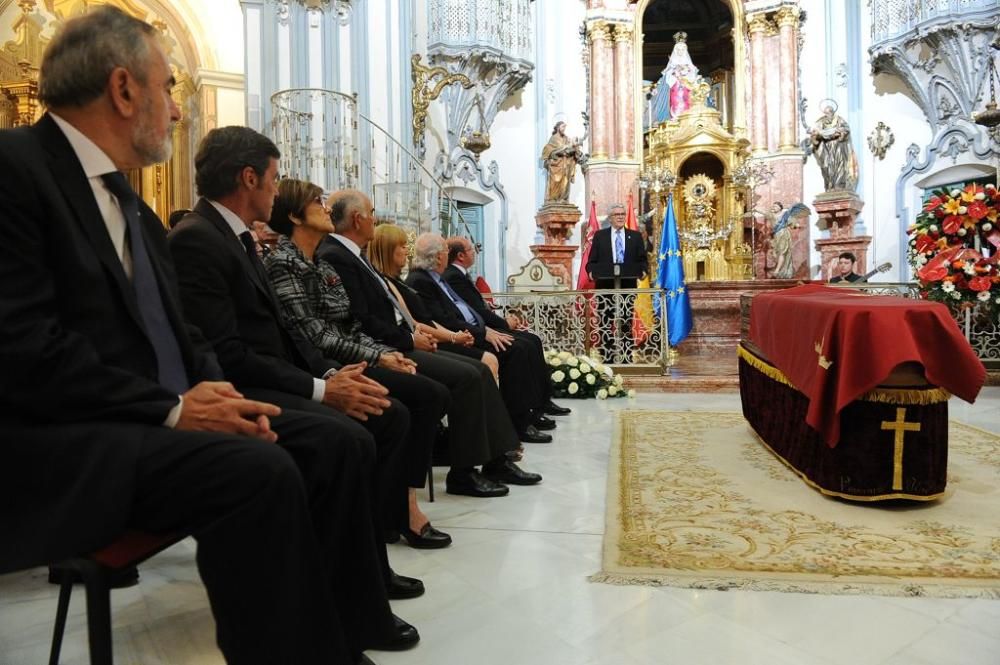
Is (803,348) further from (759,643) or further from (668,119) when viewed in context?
(668,119)

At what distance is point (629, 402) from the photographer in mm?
6145

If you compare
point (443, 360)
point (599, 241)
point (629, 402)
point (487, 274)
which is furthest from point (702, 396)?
point (487, 274)

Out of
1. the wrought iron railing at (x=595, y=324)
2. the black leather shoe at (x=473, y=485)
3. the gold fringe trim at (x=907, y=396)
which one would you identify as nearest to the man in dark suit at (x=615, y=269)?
the wrought iron railing at (x=595, y=324)

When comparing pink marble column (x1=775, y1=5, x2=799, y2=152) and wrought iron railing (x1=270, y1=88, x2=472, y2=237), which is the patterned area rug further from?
pink marble column (x1=775, y1=5, x2=799, y2=152)

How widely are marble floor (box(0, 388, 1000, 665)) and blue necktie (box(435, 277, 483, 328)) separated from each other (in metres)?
1.99

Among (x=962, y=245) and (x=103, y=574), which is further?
(x=962, y=245)

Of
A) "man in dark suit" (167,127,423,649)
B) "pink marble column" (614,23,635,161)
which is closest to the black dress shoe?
"man in dark suit" (167,127,423,649)

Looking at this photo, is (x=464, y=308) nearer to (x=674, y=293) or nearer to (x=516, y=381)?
(x=516, y=381)

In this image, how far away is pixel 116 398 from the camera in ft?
4.04

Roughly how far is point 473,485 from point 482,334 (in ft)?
3.87

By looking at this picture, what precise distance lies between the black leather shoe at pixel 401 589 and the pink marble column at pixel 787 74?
12.5 m

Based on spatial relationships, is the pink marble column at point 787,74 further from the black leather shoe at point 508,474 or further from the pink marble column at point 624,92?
the black leather shoe at point 508,474

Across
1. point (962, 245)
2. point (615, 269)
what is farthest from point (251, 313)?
point (962, 245)

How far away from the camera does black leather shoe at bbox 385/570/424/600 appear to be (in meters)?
2.15
